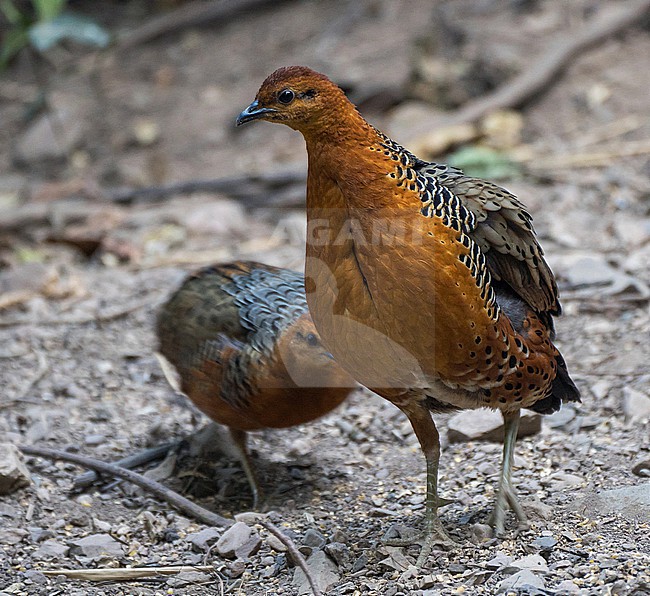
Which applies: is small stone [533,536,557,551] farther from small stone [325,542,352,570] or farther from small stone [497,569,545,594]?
small stone [325,542,352,570]

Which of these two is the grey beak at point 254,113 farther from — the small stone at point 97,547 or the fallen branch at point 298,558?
the small stone at point 97,547

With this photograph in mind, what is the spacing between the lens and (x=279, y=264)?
6.67 meters

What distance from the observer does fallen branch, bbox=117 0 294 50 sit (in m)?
11.4

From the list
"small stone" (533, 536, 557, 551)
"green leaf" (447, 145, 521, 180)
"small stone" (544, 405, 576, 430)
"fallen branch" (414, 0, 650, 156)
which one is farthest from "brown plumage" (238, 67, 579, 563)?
"fallen branch" (414, 0, 650, 156)

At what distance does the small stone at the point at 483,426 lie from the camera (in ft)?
14.2

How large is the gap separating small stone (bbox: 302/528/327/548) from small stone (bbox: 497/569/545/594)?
2.77ft

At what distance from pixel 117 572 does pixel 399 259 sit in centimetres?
162

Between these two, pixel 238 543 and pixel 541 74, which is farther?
pixel 541 74

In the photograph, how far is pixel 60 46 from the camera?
461 inches

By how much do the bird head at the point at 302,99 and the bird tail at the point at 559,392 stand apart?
4.30 feet

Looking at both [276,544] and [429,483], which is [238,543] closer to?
[276,544]

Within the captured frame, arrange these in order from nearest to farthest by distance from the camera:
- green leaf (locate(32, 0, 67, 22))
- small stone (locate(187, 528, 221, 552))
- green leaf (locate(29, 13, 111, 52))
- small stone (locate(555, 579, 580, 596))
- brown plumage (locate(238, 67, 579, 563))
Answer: small stone (locate(555, 579, 580, 596)), brown plumage (locate(238, 67, 579, 563)), small stone (locate(187, 528, 221, 552)), green leaf (locate(29, 13, 111, 52)), green leaf (locate(32, 0, 67, 22))

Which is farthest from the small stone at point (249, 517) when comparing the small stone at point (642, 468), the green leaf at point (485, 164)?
the green leaf at point (485, 164)

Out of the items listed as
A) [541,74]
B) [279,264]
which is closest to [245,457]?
[279,264]
